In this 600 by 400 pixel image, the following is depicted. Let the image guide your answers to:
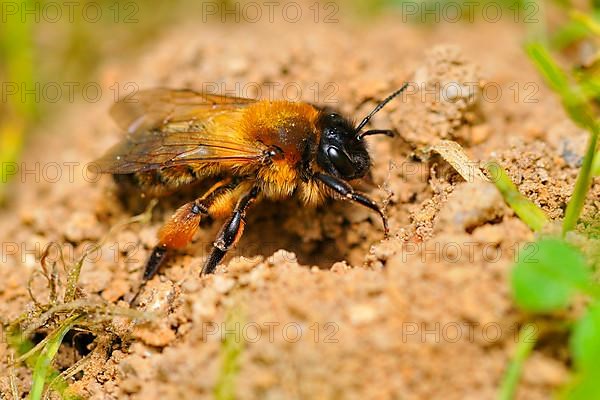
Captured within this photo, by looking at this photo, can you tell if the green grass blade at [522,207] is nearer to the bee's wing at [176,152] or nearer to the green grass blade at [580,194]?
the green grass blade at [580,194]

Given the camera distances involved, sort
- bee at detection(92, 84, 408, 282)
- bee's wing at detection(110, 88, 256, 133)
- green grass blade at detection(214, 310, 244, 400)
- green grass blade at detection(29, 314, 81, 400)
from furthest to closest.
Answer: bee's wing at detection(110, 88, 256, 133) → bee at detection(92, 84, 408, 282) → green grass blade at detection(29, 314, 81, 400) → green grass blade at detection(214, 310, 244, 400)

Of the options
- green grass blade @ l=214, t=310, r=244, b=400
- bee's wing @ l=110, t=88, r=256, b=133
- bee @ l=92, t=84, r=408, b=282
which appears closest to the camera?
green grass blade @ l=214, t=310, r=244, b=400

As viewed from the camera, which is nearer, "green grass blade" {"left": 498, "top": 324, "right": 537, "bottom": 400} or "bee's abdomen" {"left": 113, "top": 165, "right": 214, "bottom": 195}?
"green grass blade" {"left": 498, "top": 324, "right": 537, "bottom": 400}

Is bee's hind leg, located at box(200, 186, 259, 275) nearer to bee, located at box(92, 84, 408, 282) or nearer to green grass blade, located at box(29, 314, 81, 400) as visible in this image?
bee, located at box(92, 84, 408, 282)

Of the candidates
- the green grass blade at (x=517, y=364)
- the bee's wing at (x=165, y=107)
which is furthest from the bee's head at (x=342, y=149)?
the green grass blade at (x=517, y=364)

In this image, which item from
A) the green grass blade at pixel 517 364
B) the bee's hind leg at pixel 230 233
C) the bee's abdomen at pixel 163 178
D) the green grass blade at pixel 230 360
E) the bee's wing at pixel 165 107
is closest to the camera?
the green grass blade at pixel 517 364

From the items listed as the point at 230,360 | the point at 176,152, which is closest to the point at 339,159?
the point at 176,152

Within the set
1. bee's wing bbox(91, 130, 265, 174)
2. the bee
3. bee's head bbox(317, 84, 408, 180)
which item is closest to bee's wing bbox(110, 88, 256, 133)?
the bee

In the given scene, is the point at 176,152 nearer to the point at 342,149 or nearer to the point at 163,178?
the point at 163,178
